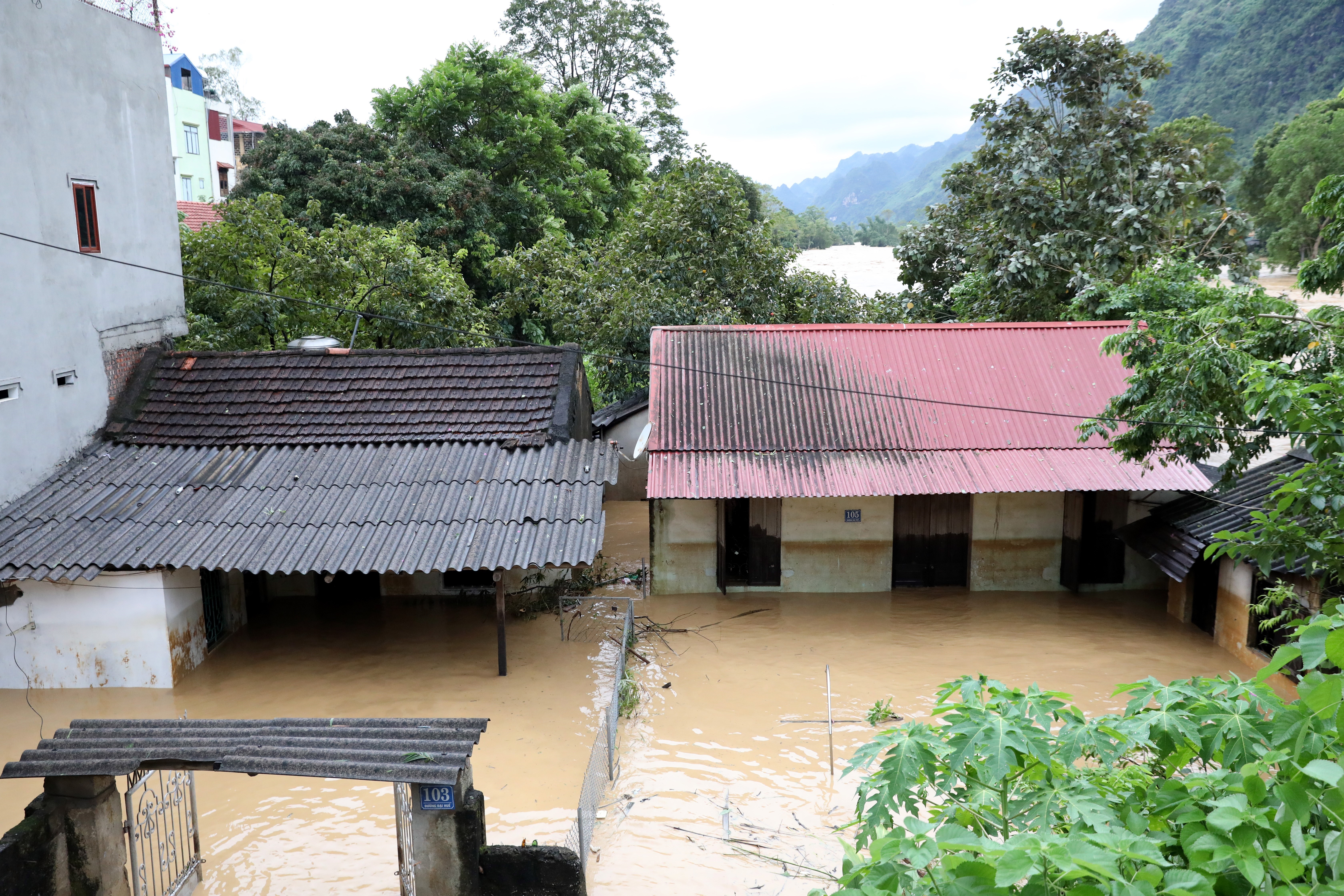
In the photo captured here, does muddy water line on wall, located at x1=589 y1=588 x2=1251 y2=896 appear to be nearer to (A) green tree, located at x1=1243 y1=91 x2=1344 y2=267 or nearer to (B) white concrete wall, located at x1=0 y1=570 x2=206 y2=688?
(B) white concrete wall, located at x1=0 y1=570 x2=206 y2=688

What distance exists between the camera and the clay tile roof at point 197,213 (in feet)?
97.2

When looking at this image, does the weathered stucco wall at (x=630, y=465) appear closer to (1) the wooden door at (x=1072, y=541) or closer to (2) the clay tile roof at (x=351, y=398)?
(2) the clay tile roof at (x=351, y=398)

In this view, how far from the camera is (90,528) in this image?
1210 cm

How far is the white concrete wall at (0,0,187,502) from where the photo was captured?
12.2 meters

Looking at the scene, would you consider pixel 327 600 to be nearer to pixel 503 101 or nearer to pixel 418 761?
pixel 418 761

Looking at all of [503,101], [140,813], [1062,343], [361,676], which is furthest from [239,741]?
[503,101]

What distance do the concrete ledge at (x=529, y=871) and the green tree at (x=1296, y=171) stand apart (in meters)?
42.6

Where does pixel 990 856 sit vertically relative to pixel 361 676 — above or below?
above

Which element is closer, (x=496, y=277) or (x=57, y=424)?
(x=57, y=424)

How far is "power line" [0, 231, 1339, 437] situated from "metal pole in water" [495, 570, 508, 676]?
405 cm

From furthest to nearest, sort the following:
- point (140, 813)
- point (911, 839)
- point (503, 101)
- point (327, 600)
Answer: point (503, 101) < point (327, 600) < point (140, 813) < point (911, 839)

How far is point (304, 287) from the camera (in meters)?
19.5

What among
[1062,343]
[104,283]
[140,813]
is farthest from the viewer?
[1062,343]

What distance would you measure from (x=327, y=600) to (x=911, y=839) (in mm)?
13721
